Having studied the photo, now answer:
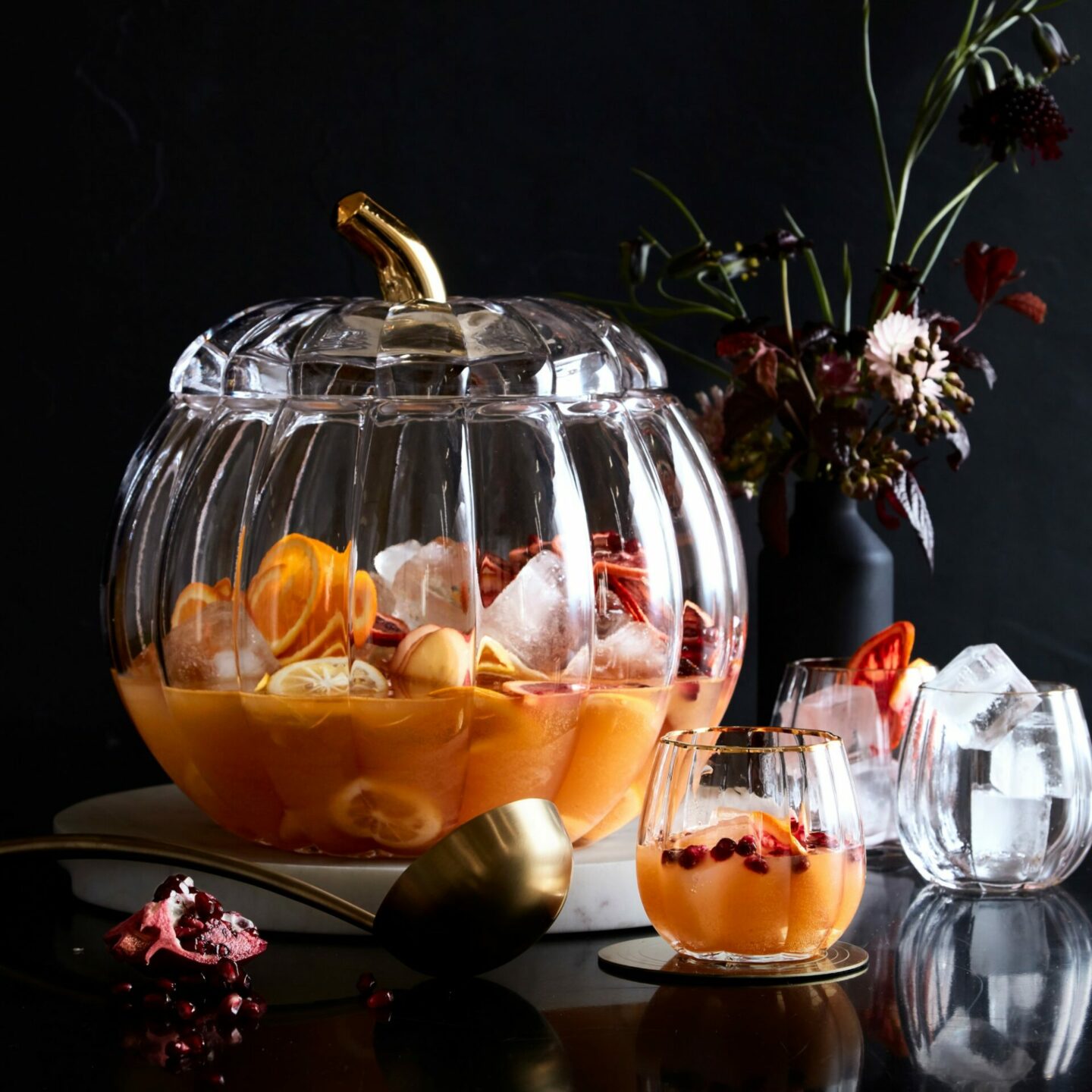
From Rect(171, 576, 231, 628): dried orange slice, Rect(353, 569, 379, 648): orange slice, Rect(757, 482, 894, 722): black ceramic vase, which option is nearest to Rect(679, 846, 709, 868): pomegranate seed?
Rect(353, 569, 379, 648): orange slice

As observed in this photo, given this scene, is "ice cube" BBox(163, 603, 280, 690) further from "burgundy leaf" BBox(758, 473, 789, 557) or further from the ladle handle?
"burgundy leaf" BBox(758, 473, 789, 557)

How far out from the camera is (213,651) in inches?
36.0

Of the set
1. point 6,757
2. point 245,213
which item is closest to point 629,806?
point 6,757

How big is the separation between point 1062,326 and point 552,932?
3.88 ft

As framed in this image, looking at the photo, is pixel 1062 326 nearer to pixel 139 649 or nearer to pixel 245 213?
pixel 245 213

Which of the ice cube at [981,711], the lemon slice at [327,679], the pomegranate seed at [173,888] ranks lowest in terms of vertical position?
the pomegranate seed at [173,888]

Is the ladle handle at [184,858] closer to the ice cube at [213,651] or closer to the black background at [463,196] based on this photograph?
the ice cube at [213,651]

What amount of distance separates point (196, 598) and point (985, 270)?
79cm

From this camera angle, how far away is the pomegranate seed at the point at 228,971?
76 centimetres

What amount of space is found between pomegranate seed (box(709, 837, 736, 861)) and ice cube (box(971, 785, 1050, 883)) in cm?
27

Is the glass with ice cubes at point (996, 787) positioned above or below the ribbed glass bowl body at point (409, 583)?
below

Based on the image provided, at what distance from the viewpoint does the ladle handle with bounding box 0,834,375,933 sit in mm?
812

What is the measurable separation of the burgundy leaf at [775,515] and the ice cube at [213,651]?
542 mm

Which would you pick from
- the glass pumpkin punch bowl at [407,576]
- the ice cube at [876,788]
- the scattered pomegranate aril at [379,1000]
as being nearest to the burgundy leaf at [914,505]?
the ice cube at [876,788]
